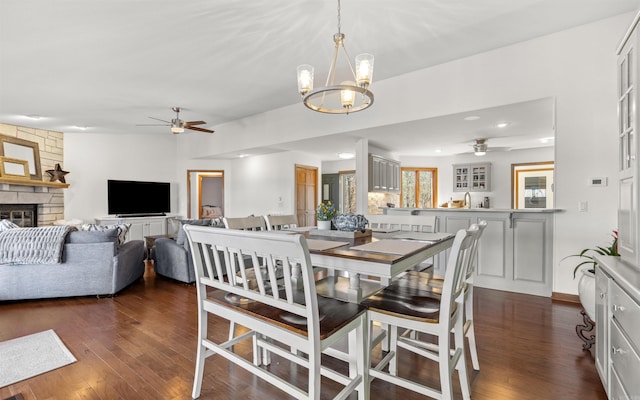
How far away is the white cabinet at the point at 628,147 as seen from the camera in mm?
1591

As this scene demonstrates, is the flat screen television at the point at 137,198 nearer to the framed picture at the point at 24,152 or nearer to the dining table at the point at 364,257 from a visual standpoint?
the framed picture at the point at 24,152

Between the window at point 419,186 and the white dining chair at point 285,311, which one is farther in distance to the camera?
the window at point 419,186

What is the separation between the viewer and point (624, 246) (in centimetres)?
178

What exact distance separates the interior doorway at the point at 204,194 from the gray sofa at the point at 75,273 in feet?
14.0

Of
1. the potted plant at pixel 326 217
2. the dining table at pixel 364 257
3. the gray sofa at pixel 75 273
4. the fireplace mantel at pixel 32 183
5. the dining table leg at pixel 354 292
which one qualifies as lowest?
the gray sofa at pixel 75 273

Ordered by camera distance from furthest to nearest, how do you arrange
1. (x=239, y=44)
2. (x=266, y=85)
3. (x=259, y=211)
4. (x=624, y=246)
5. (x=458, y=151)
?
(x=259, y=211)
(x=458, y=151)
(x=266, y=85)
(x=239, y=44)
(x=624, y=246)

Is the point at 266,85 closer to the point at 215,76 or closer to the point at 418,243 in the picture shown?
the point at 215,76

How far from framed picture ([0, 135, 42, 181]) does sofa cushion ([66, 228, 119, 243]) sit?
383 centimetres

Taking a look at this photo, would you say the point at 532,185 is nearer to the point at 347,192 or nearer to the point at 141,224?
the point at 347,192

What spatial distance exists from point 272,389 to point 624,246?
2178 mm

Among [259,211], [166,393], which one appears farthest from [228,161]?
[166,393]

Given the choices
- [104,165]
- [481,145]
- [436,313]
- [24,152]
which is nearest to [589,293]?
[436,313]

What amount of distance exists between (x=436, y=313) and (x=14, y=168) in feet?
25.1

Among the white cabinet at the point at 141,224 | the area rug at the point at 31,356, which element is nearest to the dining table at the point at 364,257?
the area rug at the point at 31,356
